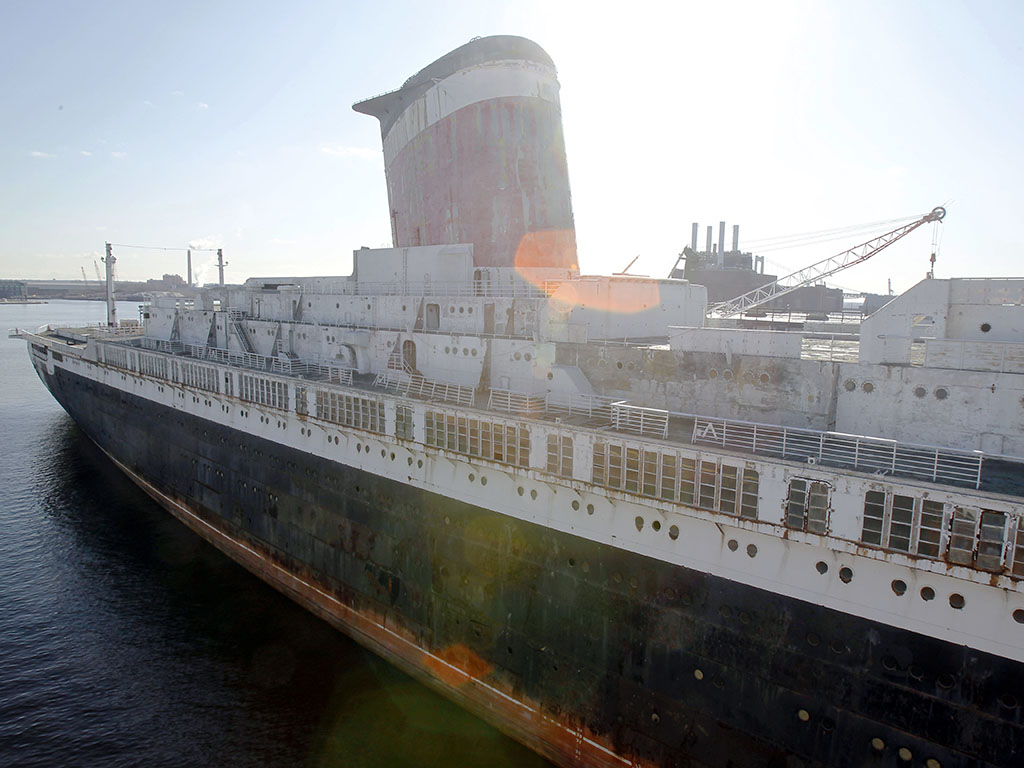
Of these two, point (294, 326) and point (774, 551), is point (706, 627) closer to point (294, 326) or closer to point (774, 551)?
point (774, 551)

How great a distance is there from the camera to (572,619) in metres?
16.1

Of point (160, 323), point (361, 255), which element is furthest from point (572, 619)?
point (160, 323)

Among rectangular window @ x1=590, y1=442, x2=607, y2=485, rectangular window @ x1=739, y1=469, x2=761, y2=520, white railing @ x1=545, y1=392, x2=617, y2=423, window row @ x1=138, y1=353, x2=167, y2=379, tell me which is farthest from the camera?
window row @ x1=138, y1=353, x2=167, y2=379

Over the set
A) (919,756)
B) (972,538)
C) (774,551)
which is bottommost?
(919,756)

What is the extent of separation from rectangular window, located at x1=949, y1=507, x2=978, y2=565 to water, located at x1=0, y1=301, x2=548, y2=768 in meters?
12.7

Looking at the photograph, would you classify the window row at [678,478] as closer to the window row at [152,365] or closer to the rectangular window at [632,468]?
the rectangular window at [632,468]

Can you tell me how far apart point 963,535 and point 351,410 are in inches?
684

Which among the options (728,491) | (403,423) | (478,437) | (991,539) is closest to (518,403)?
(478,437)

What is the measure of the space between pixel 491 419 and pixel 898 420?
1018 centimetres

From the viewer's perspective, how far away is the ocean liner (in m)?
11.6

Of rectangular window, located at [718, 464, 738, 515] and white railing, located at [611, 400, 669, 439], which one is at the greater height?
white railing, located at [611, 400, 669, 439]

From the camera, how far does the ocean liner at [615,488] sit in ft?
38.1

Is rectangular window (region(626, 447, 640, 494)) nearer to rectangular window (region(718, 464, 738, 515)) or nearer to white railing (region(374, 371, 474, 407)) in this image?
rectangular window (region(718, 464, 738, 515))

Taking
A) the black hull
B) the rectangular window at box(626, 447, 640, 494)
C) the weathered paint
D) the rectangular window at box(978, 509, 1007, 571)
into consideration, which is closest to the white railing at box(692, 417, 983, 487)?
the rectangular window at box(978, 509, 1007, 571)
